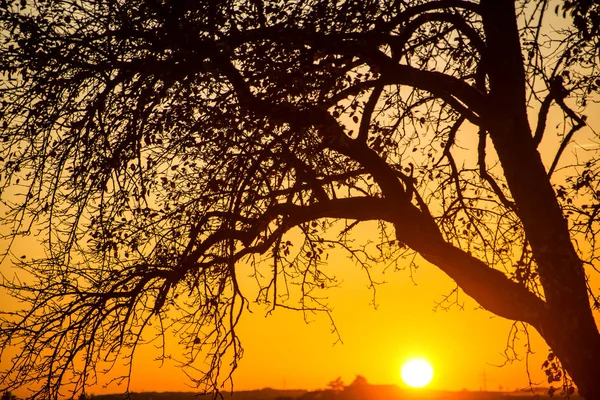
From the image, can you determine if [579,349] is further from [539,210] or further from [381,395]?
[381,395]

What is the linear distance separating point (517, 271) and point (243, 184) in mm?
4771

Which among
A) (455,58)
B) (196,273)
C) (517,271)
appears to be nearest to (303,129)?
(196,273)

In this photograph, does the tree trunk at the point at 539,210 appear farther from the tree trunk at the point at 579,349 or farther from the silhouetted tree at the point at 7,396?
the silhouetted tree at the point at 7,396

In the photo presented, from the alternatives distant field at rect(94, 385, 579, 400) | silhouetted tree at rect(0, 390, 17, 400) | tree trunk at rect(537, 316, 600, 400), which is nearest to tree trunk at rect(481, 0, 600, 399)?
tree trunk at rect(537, 316, 600, 400)

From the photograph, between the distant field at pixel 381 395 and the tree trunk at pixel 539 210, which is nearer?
the tree trunk at pixel 539 210

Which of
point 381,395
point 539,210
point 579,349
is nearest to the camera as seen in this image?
point 579,349

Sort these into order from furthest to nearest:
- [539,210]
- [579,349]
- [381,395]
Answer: [381,395] → [539,210] → [579,349]

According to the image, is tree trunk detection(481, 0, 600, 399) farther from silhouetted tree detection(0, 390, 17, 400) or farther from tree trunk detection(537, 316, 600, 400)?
silhouetted tree detection(0, 390, 17, 400)

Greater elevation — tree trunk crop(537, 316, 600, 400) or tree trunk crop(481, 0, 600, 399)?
tree trunk crop(481, 0, 600, 399)

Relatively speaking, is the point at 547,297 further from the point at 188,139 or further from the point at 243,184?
the point at 188,139

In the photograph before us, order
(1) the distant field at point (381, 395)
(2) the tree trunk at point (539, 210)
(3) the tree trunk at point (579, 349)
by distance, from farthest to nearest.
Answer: (1) the distant field at point (381, 395)
(2) the tree trunk at point (539, 210)
(3) the tree trunk at point (579, 349)

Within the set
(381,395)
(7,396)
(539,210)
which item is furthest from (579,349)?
(381,395)

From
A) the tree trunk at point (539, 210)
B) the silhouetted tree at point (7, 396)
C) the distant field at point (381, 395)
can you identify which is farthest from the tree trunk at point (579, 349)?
the distant field at point (381, 395)

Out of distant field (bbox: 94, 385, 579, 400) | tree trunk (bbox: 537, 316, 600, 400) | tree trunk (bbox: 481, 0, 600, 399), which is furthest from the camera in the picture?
distant field (bbox: 94, 385, 579, 400)
